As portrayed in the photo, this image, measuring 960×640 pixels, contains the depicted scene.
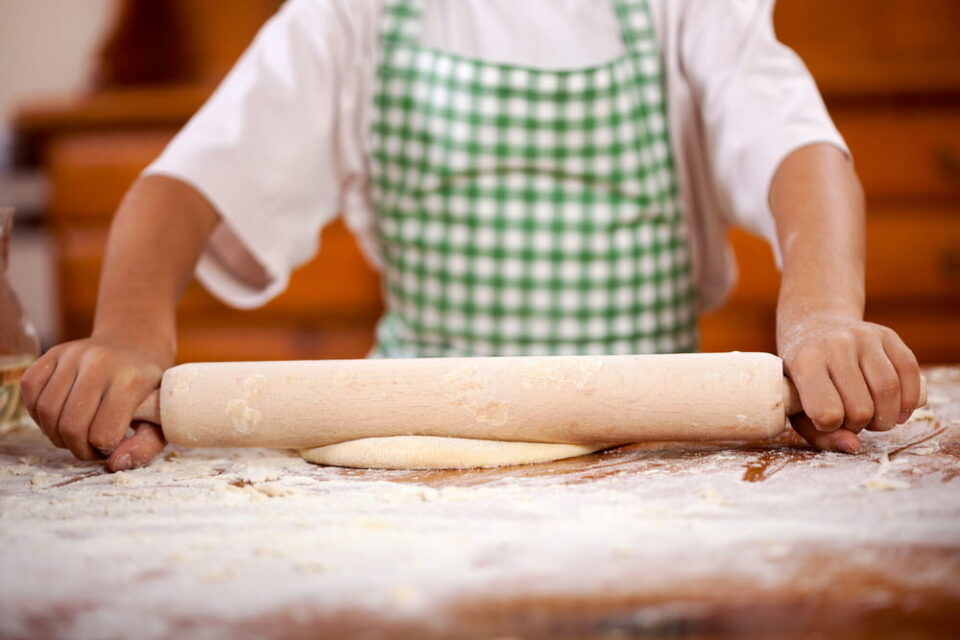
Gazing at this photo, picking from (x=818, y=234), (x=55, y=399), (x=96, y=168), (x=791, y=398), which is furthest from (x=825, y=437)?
(x=96, y=168)

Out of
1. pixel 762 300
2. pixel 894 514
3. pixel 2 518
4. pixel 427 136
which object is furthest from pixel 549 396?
pixel 762 300

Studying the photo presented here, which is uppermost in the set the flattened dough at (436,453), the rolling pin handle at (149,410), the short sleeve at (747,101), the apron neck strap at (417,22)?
the apron neck strap at (417,22)

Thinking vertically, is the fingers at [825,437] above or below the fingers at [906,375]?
below

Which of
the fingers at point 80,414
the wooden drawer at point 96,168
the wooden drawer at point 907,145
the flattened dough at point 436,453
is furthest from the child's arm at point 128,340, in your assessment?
the wooden drawer at point 907,145

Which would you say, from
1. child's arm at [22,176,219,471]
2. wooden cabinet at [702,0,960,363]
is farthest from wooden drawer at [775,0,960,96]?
child's arm at [22,176,219,471]

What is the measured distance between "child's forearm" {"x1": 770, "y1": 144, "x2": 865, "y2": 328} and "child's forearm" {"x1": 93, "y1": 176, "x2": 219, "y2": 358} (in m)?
0.52

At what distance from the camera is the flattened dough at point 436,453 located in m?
0.63

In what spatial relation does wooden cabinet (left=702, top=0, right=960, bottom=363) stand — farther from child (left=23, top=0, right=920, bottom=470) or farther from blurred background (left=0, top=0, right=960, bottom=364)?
child (left=23, top=0, right=920, bottom=470)

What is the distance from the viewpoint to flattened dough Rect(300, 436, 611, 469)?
0.63 metres

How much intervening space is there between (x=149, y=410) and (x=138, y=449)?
32 mm

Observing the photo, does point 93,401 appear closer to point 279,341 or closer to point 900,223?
point 279,341

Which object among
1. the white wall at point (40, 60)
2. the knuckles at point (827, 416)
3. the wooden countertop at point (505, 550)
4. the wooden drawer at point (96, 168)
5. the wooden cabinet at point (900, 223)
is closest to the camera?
the wooden countertop at point (505, 550)

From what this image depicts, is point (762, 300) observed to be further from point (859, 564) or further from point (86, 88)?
point (86, 88)

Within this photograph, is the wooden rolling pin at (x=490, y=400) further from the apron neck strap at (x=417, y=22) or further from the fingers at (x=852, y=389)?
the apron neck strap at (x=417, y=22)
